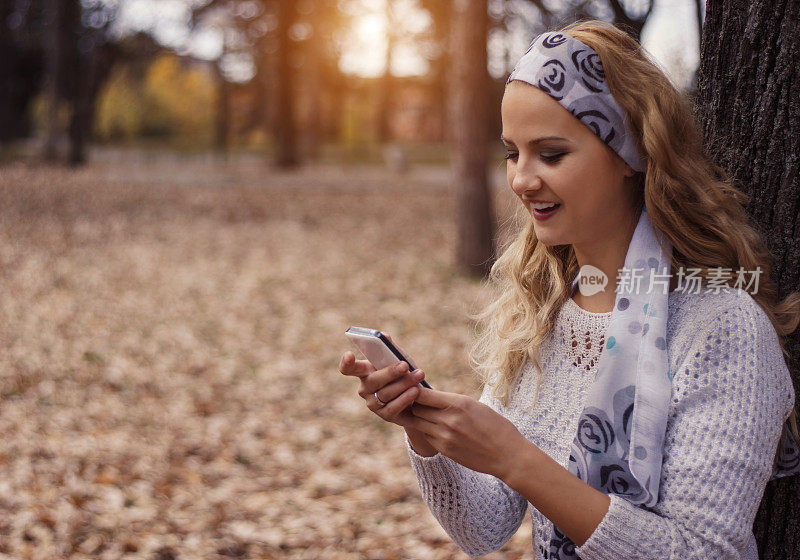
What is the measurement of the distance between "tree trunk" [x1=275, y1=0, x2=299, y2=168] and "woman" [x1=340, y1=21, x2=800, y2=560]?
75.8 feet

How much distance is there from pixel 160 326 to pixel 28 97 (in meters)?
32.0

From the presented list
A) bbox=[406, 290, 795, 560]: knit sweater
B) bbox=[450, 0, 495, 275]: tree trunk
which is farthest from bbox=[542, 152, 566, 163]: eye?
bbox=[450, 0, 495, 275]: tree trunk

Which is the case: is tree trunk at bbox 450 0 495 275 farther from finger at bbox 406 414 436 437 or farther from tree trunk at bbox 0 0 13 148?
tree trunk at bbox 0 0 13 148

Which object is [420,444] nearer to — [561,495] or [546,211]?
[561,495]

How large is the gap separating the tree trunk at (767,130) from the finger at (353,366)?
1142 millimetres

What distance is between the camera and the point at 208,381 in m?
6.52

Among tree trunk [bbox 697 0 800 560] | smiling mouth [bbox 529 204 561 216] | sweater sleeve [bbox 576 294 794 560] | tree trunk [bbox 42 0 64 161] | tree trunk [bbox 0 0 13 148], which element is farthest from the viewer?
tree trunk [bbox 0 0 13 148]

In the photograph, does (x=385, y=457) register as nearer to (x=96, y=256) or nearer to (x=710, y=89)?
(x=710, y=89)

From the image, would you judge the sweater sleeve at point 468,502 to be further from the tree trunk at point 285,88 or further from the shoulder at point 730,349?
the tree trunk at point 285,88

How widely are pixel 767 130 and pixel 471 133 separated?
778 cm

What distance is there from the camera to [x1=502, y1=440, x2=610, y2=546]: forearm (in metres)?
1.54

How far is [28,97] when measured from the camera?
34719mm

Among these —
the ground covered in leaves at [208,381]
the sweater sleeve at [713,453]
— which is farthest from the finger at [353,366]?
the ground covered in leaves at [208,381]

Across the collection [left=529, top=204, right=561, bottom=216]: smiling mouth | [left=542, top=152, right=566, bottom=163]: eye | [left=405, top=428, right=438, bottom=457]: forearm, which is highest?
[left=542, top=152, right=566, bottom=163]: eye
